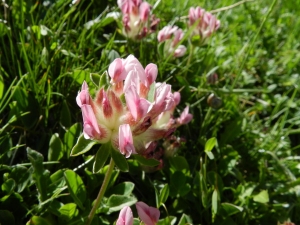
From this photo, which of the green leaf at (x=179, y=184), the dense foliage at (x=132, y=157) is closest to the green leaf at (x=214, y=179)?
the dense foliage at (x=132, y=157)

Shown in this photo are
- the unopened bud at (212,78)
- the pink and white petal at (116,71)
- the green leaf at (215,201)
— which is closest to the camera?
the pink and white petal at (116,71)

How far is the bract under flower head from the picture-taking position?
1.21 metres

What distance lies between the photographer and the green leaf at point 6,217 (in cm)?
148

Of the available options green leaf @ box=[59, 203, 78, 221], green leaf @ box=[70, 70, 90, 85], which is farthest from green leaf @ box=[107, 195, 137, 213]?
green leaf @ box=[70, 70, 90, 85]

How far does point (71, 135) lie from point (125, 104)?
44 centimetres

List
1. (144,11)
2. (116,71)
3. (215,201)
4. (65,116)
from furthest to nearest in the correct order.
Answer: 1. (144,11)
2. (65,116)
3. (215,201)
4. (116,71)

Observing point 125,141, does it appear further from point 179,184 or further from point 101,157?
point 179,184

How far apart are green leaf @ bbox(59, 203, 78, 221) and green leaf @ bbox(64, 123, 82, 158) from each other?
9.9 inches

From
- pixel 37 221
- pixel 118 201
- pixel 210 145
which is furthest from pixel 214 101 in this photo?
pixel 37 221

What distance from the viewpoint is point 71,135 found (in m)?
1.71

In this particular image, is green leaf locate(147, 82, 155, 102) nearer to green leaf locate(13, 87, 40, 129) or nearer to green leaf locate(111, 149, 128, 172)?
green leaf locate(111, 149, 128, 172)

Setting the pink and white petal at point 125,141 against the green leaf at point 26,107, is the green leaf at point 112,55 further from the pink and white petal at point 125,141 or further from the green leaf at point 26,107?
the pink and white petal at point 125,141

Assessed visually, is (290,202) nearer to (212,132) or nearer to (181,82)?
(212,132)

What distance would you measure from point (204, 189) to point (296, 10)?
2044 mm
